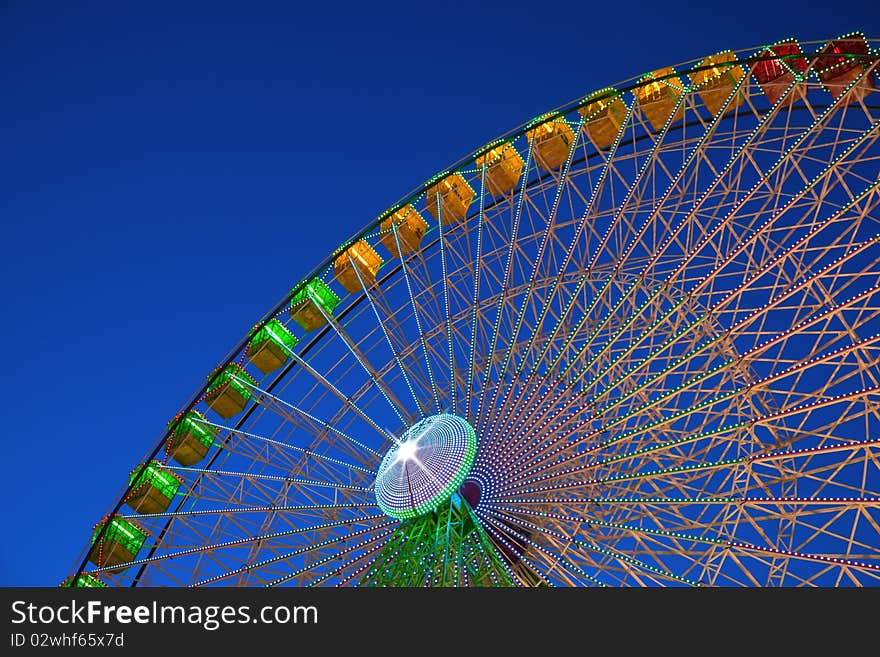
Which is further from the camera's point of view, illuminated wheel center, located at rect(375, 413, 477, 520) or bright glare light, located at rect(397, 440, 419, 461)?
bright glare light, located at rect(397, 440, 419, 461)

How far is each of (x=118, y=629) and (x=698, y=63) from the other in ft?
54.2

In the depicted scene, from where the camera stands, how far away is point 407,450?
56.6 ft

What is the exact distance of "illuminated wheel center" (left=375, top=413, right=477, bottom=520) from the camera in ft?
52.5

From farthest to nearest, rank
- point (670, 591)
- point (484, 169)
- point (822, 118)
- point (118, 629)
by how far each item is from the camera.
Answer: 1. point (484, 169)
2. point (822, 118)
3. point (118, 629)
4. point (670, 591)

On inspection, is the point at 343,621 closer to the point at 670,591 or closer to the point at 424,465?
the point at 670,591

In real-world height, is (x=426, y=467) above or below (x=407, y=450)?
below

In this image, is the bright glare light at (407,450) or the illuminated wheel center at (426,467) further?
the bright glare light at (407,450)

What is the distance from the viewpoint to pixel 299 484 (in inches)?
839

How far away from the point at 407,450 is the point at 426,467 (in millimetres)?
875

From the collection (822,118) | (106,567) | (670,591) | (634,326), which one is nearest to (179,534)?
(106,567)

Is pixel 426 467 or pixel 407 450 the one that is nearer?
pixel 426 467

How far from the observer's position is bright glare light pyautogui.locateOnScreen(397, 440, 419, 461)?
17.1 m

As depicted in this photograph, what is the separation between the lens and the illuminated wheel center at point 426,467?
1600 centimetres

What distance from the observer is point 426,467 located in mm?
16516
